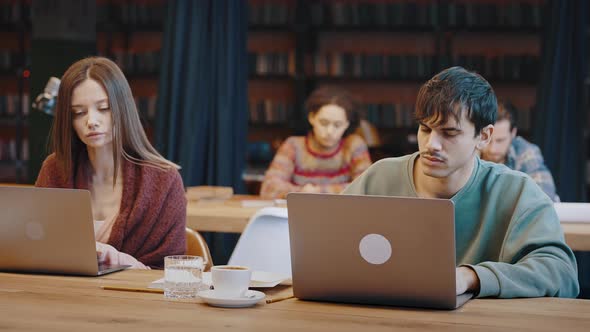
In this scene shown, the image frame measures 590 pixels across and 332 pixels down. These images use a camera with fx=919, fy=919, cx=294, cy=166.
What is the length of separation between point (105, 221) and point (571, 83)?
14.1 ft

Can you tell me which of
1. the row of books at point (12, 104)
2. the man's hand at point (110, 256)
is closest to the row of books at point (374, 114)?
the row of books at point (12, 104)

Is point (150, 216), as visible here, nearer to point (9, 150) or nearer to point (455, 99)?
point (455, 99)

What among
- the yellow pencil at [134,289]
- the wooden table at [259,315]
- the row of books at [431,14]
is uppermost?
the row of books at [431,14]

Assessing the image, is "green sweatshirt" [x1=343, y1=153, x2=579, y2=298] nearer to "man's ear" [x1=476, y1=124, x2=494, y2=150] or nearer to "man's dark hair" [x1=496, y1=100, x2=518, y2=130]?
"man's ear" [x1=476, y1=124, x2=494, y2=150]

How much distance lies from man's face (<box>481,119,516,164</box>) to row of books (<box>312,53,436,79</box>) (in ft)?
11.5

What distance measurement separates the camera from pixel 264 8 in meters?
8.37

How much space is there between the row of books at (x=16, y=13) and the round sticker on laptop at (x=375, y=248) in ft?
25.2

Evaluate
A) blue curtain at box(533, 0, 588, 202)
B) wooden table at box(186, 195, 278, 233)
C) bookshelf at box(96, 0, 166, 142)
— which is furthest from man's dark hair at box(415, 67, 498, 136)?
bookshelf at box(96, 0, 166, 142)

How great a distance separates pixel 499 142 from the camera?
15.3 ft

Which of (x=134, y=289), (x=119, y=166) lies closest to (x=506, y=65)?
(x=119, y=166)

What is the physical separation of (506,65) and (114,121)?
5746 millimetres

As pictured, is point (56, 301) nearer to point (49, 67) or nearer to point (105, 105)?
point (105, 105)

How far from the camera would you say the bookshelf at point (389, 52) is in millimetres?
7980

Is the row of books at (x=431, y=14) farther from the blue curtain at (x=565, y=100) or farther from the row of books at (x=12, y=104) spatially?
the row of books at (x=12, y=104)
